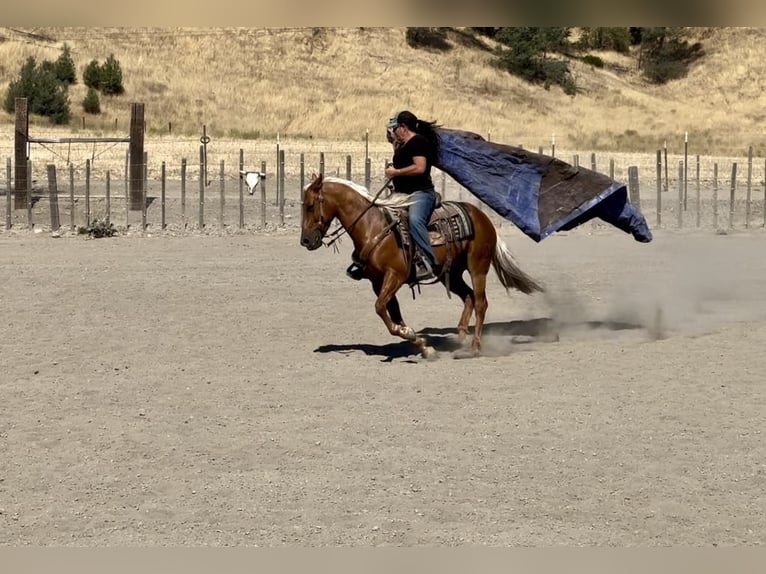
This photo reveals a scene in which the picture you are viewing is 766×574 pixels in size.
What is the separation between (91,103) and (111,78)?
147 centimetres

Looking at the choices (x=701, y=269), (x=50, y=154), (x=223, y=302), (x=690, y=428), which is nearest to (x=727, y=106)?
(x=50, y=154)

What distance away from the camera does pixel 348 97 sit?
44594 mm

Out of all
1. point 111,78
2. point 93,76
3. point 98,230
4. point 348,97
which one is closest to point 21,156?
point 98,230

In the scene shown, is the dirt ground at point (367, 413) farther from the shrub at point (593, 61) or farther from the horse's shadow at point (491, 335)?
the shrub at point (593, 61)

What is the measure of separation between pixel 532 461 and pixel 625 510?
3.69ft

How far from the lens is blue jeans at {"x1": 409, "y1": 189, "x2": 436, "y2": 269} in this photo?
9.89 m

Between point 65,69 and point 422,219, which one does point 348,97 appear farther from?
point 422,219

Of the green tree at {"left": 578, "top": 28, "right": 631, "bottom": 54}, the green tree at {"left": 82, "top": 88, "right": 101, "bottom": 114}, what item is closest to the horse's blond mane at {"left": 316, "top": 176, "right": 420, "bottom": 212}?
the green tree at {"left": 578, "top": 28, "right": 631, "bottom": 54}

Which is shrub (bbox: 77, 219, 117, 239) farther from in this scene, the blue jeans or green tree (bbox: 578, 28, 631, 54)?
the blue jeans

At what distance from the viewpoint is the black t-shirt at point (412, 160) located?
9773mm

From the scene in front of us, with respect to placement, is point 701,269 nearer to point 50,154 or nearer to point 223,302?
point 223,302

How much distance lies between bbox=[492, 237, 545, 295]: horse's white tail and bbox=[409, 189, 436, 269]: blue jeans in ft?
2.88

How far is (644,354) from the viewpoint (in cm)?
1030

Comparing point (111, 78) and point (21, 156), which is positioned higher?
point (111, 78)
